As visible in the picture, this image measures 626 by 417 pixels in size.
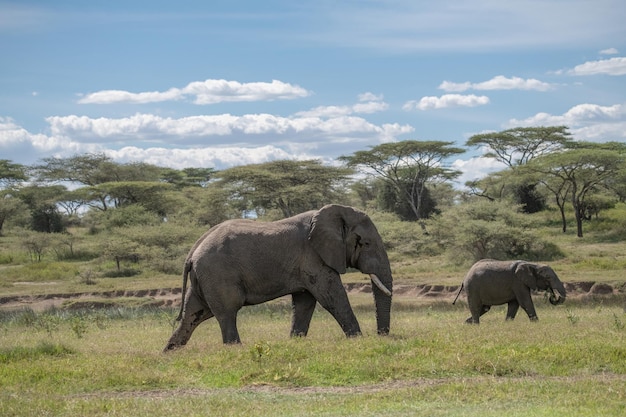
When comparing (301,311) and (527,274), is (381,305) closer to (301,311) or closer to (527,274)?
(301,311)

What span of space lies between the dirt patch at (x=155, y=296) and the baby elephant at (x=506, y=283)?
8893 millimetres

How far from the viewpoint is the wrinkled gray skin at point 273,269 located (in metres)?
13.8

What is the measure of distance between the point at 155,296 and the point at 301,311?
20.0 metres

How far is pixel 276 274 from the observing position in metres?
14.1

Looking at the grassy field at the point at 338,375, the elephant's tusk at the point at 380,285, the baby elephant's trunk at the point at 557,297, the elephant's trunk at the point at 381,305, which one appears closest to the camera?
the grassy field at the point at 338,375

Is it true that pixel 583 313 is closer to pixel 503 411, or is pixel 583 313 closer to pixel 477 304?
pixel 477 304

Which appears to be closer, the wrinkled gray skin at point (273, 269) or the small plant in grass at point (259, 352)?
the small plant in grass at point (259, 352)

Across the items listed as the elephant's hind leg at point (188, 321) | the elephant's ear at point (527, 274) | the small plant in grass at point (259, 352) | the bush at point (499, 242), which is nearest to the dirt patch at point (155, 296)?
the bush at point (499, 242)

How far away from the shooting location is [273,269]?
14047mm

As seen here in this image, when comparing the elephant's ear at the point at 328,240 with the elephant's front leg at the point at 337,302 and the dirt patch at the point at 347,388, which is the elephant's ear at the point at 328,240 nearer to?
the elephant's front leg at the point at 337,302

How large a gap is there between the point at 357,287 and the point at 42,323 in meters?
15.6

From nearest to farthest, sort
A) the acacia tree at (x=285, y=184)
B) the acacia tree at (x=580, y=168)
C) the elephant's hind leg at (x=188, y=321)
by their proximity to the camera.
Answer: the elephant's hind leg at (x=188, y=321) < the acacia tree at (x=580, y=168) < the acacia tree at (x=285, y=184)

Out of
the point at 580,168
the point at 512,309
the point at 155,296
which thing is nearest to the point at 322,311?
the point at 512,309

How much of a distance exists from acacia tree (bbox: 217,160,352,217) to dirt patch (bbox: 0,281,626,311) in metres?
19.8
